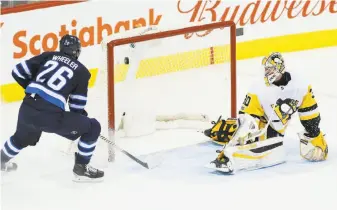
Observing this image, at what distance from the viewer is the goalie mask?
5359mm

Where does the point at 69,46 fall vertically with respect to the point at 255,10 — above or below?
below

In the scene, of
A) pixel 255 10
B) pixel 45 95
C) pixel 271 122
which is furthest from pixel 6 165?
pixel 255 10

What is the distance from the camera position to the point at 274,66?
17.6ft

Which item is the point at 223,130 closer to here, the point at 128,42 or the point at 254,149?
the point at 254,149

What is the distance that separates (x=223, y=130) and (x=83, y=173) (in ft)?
3.25

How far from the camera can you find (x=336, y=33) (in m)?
7.71

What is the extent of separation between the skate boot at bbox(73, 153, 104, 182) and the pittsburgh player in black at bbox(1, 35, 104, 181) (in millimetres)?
92

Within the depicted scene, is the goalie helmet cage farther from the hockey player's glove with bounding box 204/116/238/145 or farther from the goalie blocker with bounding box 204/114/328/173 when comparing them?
the goalie blocker with bounding box 204/114/328/173

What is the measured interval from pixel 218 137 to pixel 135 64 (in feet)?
2.05

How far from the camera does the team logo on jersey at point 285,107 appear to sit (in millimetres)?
5438

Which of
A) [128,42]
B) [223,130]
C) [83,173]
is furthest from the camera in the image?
[223,130]

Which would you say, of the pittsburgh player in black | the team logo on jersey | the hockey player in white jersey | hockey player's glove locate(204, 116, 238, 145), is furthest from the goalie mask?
the pittsburgh player in black

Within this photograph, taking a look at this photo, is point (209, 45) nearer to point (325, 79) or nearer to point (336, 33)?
point (325, 79)

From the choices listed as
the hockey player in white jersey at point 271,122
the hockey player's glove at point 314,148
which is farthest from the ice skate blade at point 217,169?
the hockey player's glove at point 314,148
